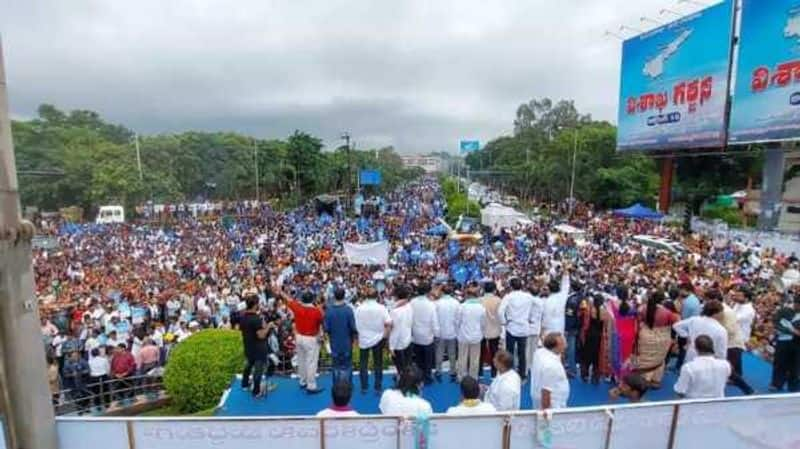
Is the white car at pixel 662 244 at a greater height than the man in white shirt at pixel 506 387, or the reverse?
the man in white shirt at pixel 506 387

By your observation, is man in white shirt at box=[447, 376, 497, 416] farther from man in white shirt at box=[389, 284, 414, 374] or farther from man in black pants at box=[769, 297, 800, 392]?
man in black pants at box=[769, 297, 800, 392]

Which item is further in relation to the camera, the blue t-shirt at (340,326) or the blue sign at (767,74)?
the blue sign at (767,74)

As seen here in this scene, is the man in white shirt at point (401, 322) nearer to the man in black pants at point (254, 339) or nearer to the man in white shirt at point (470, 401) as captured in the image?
the man in black pants at point (254, 339)

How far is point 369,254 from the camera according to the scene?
15.2 meters

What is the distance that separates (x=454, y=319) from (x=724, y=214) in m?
35.8

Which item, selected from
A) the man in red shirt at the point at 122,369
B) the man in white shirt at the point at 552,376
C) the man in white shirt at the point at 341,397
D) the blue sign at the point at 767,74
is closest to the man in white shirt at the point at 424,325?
the man in white shirt at the point at 552,376

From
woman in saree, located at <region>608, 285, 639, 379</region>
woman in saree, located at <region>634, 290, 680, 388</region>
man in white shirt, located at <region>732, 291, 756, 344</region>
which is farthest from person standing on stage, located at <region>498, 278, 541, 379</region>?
man in white shirt, located at <region>732, 291, 756, 344</region>

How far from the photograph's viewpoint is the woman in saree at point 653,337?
5.51 metres

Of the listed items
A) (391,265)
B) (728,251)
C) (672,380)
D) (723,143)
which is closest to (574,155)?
(723,143)

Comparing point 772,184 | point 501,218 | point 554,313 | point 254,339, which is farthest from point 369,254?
point 772,184

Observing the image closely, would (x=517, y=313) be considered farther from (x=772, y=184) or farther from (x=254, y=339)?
(x=772, y=184)

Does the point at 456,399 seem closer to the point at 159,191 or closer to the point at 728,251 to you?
the point at 728,251

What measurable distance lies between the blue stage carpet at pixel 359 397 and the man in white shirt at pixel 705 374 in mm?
1319

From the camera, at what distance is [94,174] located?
40.1 metres
